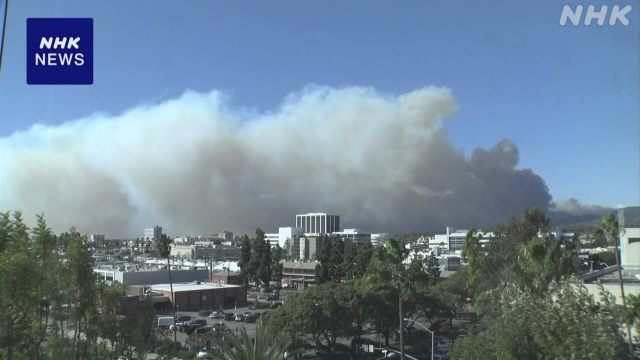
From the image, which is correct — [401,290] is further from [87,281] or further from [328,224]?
[328,224]

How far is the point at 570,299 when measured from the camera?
8883 millimetres

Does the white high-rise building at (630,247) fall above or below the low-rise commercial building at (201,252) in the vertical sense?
above

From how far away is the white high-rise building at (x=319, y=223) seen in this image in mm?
153125

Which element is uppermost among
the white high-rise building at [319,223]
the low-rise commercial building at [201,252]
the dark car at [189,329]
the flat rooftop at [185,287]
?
the white high-rise building at [319,223]

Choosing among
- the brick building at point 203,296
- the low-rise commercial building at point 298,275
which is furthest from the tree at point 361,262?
the low-rise commercial building at point 298,275

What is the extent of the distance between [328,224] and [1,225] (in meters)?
146

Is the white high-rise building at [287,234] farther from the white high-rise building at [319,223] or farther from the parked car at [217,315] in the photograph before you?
the parked car at [217,315]

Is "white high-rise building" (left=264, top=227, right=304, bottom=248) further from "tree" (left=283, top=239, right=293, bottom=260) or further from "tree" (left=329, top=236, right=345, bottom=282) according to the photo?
"tree" (left=329, top=236, right=345, bottom=282)

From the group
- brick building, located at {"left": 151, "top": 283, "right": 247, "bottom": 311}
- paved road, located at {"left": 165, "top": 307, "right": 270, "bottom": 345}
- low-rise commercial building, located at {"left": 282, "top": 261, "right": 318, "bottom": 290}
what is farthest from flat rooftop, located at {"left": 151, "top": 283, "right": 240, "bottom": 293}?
low-rise commercial building, located at {"left": 282, "top": 261, "right": 318, "bottom": 290}

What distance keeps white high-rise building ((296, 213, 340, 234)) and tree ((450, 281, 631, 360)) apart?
14281 centimetres

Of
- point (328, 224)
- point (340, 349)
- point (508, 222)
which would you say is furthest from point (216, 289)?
point (328, 224)

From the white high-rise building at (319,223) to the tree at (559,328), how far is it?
14281cm

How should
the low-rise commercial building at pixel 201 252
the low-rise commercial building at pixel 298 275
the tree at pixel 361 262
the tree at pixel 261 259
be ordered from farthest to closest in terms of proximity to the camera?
1. the low-rise commercial building at pixel 201 252
2. the low-rise commercial building at pixel 298 275
3. the tree at pixel 261 259
4. the tree at pixel 361 262

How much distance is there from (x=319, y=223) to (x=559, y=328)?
482 feet
